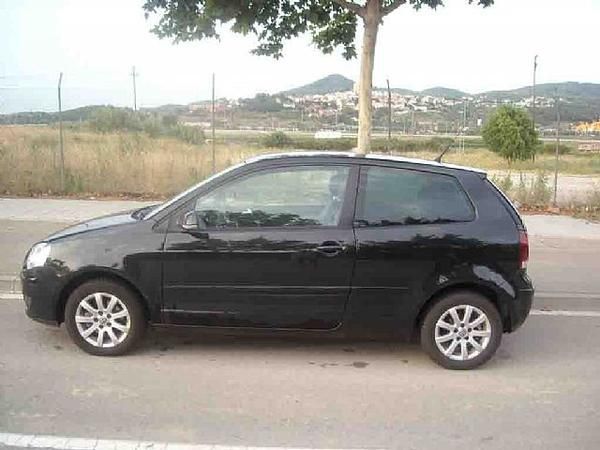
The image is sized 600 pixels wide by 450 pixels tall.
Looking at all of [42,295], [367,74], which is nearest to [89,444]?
[42,295]

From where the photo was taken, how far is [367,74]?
10641 mm

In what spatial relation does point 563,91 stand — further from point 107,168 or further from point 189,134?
point 107,168

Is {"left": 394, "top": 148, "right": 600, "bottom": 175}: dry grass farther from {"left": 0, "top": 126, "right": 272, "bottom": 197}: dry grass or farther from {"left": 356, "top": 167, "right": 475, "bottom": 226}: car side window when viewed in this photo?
{"left": 356, "top": 167, "right": 475, "bottom": 226}: car side window

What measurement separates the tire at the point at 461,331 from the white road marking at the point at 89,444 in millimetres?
1733

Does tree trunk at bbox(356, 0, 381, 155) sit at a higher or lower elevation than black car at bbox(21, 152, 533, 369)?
higher

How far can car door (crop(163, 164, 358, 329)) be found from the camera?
470 cm

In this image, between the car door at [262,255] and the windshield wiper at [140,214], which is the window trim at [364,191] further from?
the windshield wiper at [140,214]

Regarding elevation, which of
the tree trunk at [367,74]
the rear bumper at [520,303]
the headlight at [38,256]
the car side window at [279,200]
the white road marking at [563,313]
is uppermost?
the tree trunk at [367,74]

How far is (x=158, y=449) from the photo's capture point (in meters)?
3.47

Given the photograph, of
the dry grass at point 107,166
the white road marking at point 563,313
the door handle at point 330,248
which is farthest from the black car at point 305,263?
the dry grass at point 107,166

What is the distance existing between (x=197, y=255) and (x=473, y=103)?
13.1 meters

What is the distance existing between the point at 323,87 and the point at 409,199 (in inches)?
578

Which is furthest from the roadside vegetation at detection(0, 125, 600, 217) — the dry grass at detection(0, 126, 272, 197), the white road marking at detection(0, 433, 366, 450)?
the white road marking at detection(0, 433, 366, 450)

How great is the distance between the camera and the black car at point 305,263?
4715mm
